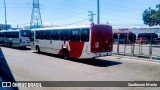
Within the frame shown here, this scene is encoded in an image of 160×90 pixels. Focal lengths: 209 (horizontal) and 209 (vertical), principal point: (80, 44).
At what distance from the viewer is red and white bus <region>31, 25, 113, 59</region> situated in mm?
14789

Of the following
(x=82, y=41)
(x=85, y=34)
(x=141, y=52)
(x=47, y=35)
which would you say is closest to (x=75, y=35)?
(x=82, y=41)

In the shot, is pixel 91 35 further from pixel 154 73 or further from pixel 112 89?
pixel 112 89

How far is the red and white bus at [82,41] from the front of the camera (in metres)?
14.8

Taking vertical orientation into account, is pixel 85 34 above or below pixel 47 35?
above

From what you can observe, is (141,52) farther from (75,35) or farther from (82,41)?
(82,41)

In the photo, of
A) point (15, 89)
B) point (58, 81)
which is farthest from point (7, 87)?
point (58, 81)

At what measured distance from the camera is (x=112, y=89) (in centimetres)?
859

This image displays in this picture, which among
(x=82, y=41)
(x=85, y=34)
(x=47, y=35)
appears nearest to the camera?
(x=85, y=34)

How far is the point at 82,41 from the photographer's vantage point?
1543 centimetres

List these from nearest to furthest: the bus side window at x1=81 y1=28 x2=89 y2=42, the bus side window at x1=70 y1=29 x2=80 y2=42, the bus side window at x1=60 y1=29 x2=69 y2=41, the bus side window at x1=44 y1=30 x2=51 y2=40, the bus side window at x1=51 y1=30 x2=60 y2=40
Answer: the bus side window at x1=81 y1=28 x2=89 y2=42 → the bus side window at x1=70 y1=29 x2=80 y2=42 → the bus side window at x1=60 y1=29 x2=69 y2=41 → the bus side window at x1=51 y1=30 x2=60 y2=40 → the bus side window at x1=44 y1=30 x2=51 y2=40

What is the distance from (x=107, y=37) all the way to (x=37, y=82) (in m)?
7.58

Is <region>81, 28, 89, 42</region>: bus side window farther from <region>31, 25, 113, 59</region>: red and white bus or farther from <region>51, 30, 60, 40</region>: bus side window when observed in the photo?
<region>51, 30, 60, 40</region>: bus side window

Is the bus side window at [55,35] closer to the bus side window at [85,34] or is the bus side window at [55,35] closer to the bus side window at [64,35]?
the bus side window at [64,35]

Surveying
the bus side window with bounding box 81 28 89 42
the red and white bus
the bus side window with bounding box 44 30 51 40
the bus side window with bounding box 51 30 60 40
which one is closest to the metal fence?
the red and white bus
